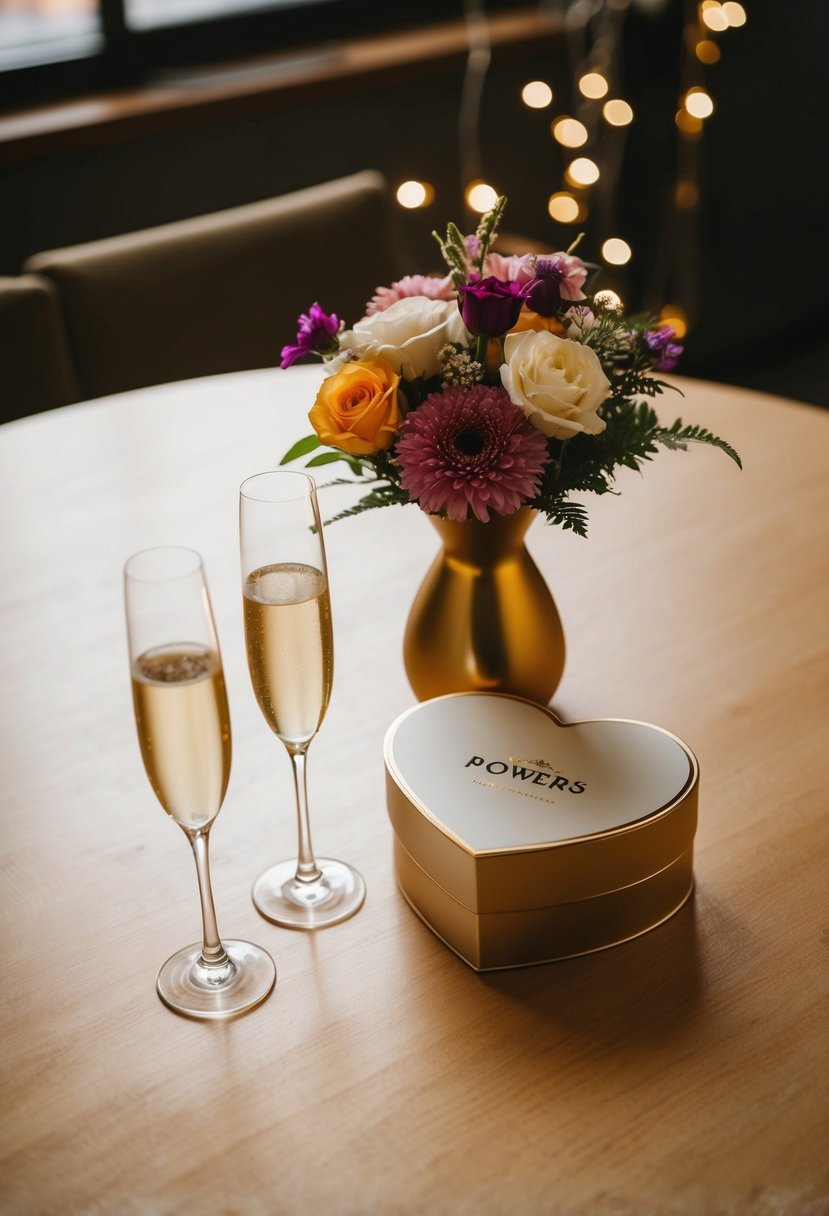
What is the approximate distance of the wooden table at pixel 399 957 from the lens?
27.8 inches

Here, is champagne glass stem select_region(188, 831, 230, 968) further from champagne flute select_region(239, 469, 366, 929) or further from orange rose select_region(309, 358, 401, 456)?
orange rose select_region(309, 358, 401, 456)

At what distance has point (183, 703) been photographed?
74 cm

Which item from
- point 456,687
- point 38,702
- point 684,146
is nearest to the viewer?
point 456,687

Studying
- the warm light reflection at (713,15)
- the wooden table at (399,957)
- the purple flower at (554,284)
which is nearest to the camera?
the wooden table at (399,957)

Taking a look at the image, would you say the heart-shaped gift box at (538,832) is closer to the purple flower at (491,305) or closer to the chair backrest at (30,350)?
the purple flower at (491,305)

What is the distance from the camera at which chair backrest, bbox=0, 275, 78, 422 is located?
1854 millimetres

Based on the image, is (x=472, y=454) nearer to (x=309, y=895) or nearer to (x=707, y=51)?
(x=309, y=895)

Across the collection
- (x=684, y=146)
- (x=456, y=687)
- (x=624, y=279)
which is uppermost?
(x=456, y=687)

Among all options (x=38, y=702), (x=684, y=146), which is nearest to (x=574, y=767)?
(x=38, y=702)

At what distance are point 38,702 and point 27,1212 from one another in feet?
1.71

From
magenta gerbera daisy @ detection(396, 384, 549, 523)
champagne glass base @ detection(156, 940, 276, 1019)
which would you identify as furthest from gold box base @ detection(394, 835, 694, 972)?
magenta gerbera daisy @ detection(396, 384, 549, 523)

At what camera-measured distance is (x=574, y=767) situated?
2.89 feet

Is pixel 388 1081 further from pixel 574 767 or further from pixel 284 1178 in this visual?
pixel 574 767

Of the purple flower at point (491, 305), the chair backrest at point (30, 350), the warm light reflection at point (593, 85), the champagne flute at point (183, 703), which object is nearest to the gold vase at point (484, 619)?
the purple flower at point (491, 305)
